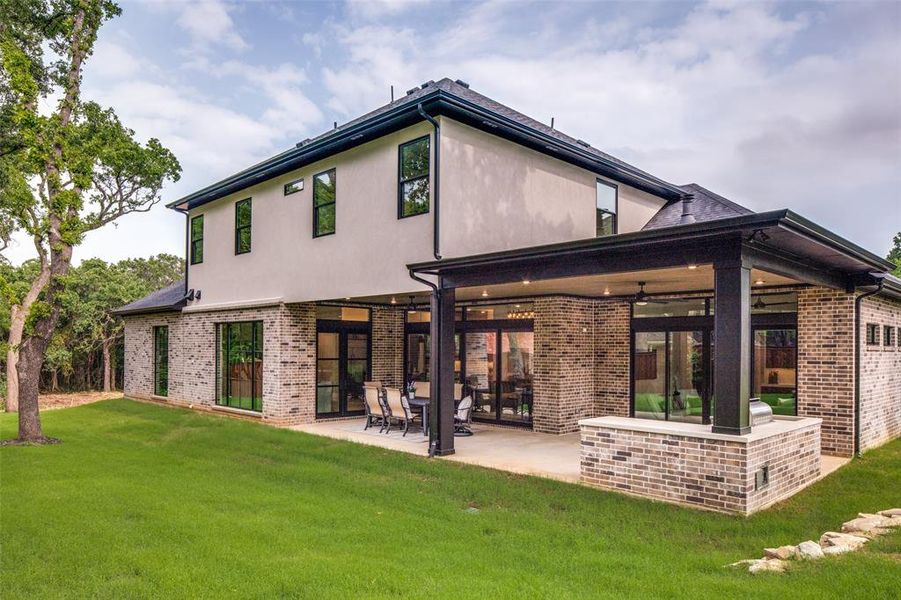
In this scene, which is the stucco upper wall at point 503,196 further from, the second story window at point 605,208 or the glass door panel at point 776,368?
the glass door panel at point 776,368

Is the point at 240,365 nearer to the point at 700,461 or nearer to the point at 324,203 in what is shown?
the point at 324,203

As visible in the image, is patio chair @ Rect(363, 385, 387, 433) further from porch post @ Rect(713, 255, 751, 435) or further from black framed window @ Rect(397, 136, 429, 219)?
porch post @ Rect(713, 255, 751, 435)

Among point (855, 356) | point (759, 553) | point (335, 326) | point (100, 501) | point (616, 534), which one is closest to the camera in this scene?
point (759, 553)

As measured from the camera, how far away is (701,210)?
44.1 ft

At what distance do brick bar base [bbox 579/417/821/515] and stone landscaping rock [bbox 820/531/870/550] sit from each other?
0.94 m

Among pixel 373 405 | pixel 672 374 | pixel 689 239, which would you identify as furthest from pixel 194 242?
pixel 689 239

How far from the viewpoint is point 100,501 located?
6789 mm

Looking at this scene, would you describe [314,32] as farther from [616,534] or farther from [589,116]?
[616,534]

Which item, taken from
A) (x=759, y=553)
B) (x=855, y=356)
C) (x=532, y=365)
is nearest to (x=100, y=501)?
(x=759, y=553)

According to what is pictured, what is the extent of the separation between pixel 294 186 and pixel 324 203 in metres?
1.30

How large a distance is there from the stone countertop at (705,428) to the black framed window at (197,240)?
13.1 metres

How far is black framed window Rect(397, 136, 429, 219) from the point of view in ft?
32.9

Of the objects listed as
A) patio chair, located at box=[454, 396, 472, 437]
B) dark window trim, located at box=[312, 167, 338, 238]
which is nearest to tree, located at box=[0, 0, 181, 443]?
dark window trim, located at box=[312, 167, 338, 238]

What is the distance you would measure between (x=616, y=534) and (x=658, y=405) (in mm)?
6829
